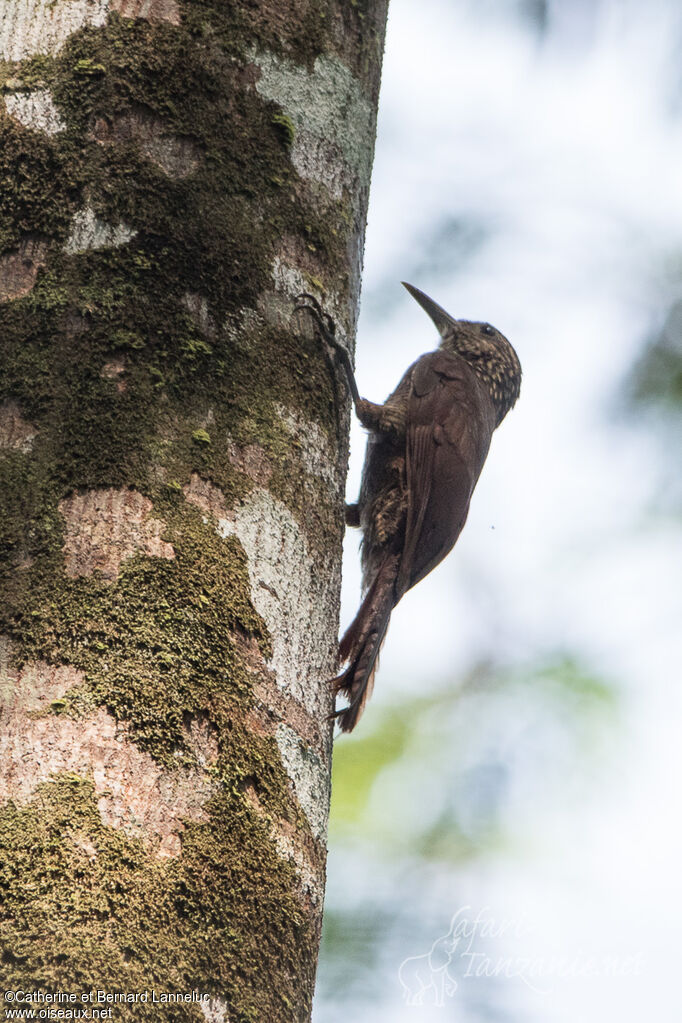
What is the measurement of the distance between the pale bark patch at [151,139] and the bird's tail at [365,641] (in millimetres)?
1078

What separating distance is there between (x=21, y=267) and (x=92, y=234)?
0.36ft

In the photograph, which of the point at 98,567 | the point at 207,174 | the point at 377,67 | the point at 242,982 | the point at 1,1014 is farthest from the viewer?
the point at 377,67

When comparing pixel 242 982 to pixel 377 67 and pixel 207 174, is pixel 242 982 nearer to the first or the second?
pixel 207 174

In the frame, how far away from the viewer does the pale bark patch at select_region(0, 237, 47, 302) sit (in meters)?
1.56

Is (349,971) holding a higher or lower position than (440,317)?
lower

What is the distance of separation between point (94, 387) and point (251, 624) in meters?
0.38

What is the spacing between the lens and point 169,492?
4.77ft

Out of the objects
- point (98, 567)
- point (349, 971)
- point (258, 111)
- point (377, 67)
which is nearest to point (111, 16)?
point (258, 111)

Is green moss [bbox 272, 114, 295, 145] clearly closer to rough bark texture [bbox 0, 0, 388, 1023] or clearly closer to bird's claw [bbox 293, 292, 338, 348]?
rough bark texture [bbox 0, 0, 388, 1023]

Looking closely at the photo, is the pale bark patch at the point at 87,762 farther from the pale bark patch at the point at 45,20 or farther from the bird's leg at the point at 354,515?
the bird's leg at the point at 354,515

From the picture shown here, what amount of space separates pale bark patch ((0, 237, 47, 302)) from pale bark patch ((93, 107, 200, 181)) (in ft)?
0.67

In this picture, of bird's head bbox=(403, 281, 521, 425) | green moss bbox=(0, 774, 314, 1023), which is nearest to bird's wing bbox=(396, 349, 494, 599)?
bird's head bbox=(403, 281, 521, 425)

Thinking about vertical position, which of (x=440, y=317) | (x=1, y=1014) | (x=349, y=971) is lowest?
(x=1, y=1014)

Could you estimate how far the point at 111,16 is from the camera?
1.76 m
